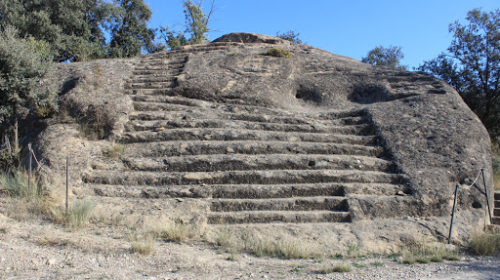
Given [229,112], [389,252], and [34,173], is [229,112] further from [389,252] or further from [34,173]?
[389,252]

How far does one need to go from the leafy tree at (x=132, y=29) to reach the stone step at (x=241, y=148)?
14589mm

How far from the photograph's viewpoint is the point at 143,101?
9445 millimetres

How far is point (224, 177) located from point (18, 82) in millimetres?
4721

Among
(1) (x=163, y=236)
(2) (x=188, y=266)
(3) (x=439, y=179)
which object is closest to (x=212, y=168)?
(1) (x=163, y=236)

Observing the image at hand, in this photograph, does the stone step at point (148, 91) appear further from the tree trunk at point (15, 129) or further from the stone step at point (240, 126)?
the tree trunk at point (15, 129)

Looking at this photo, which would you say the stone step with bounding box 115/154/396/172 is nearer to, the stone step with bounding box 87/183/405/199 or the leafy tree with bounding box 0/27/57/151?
the stone step with bounding box 87/183/405/199

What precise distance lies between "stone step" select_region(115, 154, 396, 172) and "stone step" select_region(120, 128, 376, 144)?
653 millimetres

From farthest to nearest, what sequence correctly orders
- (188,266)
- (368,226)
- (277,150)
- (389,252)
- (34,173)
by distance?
(277,150), (34,173), (368,226), (389,252), (188,266)

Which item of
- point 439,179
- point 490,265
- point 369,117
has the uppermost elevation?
point 369,117

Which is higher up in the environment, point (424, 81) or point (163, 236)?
point (424, 81)

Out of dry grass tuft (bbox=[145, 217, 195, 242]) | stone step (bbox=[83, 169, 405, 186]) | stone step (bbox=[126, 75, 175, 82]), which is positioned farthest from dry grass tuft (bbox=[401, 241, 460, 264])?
stone step (bbox=[126, 75, 175, 82])

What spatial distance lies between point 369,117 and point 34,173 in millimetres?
6793

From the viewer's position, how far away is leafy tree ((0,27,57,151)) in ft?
26.7

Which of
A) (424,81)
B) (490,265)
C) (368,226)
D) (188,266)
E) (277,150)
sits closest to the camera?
(188,266)
